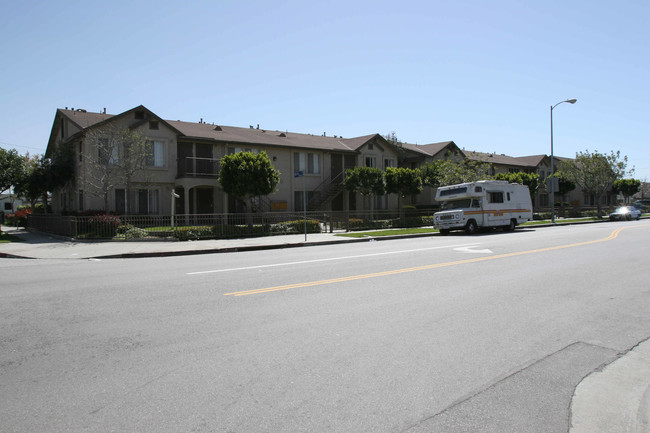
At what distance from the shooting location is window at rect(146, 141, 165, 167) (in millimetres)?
26844

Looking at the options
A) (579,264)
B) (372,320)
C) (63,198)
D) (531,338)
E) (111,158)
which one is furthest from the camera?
(63,198)

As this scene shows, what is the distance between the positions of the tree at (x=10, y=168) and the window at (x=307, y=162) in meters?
18.9

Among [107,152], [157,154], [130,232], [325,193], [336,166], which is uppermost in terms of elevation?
[157,154]

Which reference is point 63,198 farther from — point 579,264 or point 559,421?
point 559,421

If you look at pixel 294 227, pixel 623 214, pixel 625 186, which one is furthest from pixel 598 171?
pixel 294 227

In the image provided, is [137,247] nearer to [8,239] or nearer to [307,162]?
[8,239]

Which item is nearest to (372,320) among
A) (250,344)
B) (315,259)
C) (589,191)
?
(250,344)

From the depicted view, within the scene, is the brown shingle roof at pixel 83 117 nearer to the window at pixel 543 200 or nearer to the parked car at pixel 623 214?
the parked car at pixel 623 214

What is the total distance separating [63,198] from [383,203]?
2436cm

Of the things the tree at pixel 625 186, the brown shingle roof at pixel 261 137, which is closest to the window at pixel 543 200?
the tree at pixel 625 186

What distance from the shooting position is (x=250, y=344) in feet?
16.6

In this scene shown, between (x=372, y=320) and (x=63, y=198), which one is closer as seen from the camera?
(x=372, y=320)

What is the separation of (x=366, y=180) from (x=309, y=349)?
25.9 metres

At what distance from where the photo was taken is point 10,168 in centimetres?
2984
